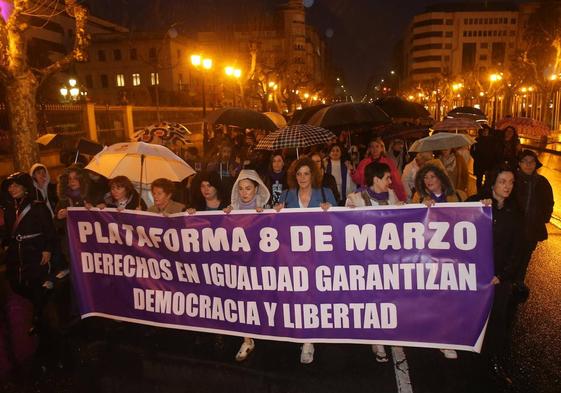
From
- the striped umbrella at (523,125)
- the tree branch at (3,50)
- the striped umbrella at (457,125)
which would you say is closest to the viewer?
the tree branch at (3,50)

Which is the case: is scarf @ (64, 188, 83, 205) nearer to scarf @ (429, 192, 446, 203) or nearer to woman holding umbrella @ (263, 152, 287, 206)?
woman holding umbrella @ (263, 152, 287, 206)

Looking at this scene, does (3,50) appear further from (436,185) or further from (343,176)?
(436,185)

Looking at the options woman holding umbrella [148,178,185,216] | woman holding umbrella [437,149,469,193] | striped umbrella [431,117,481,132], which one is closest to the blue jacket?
woman holding umbrella [148,178,185,216]

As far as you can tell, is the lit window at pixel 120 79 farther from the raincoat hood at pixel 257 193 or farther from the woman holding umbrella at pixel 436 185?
the woman holding umbrella at pixel 436 185

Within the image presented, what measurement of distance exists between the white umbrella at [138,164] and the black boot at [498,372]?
3.80 m

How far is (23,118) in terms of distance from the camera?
10562mm

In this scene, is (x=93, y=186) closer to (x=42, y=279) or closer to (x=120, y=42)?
(x=42, y=279)

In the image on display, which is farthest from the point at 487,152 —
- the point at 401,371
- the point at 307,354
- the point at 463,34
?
the point at 463,34

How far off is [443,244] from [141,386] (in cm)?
294

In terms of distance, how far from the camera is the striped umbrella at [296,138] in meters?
7.02

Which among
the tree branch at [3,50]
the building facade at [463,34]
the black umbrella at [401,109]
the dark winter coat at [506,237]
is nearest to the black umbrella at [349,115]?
the black umbrella at [401,109]

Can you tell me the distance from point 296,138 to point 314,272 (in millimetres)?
3154

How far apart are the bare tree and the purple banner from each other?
23.0 ft

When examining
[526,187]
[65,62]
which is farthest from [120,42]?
[526,187]
